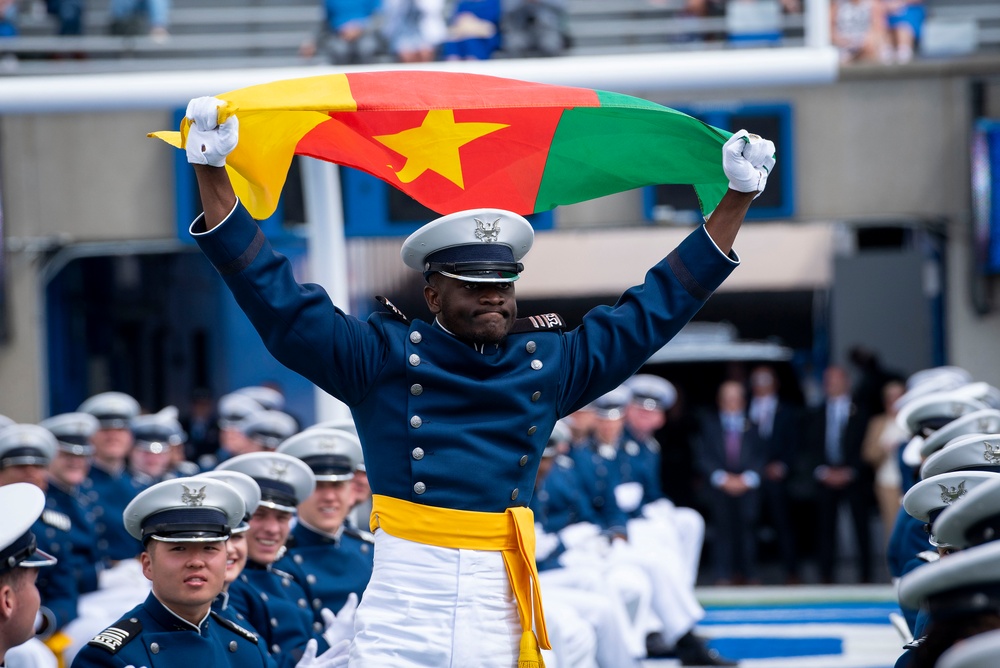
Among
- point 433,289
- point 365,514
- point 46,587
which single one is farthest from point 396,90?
point 365,514

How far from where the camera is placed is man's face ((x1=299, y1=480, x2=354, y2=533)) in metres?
5.83

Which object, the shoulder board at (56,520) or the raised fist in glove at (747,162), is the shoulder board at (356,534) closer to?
the shoulder board at (56,520)

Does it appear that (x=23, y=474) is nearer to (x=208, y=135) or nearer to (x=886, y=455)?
(x=208, y=135)

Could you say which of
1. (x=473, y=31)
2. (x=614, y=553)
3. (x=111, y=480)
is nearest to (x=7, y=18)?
(x=473, y=31)

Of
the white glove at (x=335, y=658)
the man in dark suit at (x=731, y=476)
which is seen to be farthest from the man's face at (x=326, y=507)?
the man in dark suit at (x=731, y=476)

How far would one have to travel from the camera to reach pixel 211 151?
10.8 feet

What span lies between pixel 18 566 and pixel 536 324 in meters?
1.33

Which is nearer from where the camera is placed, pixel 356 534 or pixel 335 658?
pixel 335 658

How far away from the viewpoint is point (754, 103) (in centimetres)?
1314

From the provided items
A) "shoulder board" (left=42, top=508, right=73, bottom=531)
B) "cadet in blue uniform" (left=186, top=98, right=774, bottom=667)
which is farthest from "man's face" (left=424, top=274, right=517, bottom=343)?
"shoulder board" (left=42, top=508, right=73, bottom=531)

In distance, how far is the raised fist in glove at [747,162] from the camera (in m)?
3.63

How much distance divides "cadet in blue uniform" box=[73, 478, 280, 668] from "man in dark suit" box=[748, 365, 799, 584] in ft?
28.1

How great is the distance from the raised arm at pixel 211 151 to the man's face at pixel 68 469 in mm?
4889

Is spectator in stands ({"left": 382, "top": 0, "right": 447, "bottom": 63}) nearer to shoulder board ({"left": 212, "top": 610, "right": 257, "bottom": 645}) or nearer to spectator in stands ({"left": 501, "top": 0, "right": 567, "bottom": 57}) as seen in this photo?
spectator in stands ({"left": 501, "top": 0, "right": 567, "bottom": 57})
